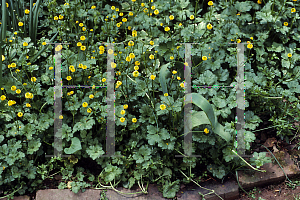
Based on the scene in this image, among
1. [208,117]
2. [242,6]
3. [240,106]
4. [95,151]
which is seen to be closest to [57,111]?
[95,151]

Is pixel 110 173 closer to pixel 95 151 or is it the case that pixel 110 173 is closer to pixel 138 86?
pixel 95 151

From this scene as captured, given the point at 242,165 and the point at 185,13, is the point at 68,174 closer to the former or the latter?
the point at 242,165

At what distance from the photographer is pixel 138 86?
249 cm

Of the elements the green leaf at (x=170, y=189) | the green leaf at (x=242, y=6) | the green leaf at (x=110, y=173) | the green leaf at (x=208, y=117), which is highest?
the green leaf at (x=242, y=6)

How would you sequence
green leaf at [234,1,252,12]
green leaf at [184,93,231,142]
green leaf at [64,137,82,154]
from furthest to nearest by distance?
green leaf at [234,1,252,12] → green leaf at [64,137,82,154] → green leaf at [184,93,231,142]

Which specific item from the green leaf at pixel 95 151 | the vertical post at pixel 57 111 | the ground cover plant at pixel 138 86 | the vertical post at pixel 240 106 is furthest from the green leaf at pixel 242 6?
the green leaf at pixel 95 151

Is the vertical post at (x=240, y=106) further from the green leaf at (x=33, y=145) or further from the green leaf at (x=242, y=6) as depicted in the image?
the green leaf at (x=33, y=145)

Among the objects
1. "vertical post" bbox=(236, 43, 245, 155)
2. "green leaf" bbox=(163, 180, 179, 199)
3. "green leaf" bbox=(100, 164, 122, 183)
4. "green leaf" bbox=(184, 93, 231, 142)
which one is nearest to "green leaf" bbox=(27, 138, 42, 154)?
"green leaf" bbox=(100, 164, 122, 183)

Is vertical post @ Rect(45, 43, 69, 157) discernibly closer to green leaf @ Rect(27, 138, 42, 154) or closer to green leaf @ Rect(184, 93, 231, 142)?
green leaf @ Rect(27, 138, 42, 154)

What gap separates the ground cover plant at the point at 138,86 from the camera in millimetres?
2293

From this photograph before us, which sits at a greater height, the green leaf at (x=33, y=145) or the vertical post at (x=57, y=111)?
the vertical post at (x=57, y=111)

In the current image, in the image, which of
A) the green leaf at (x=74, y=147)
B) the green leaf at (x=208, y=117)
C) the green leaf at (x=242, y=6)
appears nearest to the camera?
the green leaf at (x=208, y=117)

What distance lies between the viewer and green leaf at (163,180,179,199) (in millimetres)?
2262

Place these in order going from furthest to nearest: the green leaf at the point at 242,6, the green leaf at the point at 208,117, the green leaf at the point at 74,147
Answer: the green leaf at the point at 242,6, the green leaf at the point at 74,147, the green leaf at the point at 208,117
